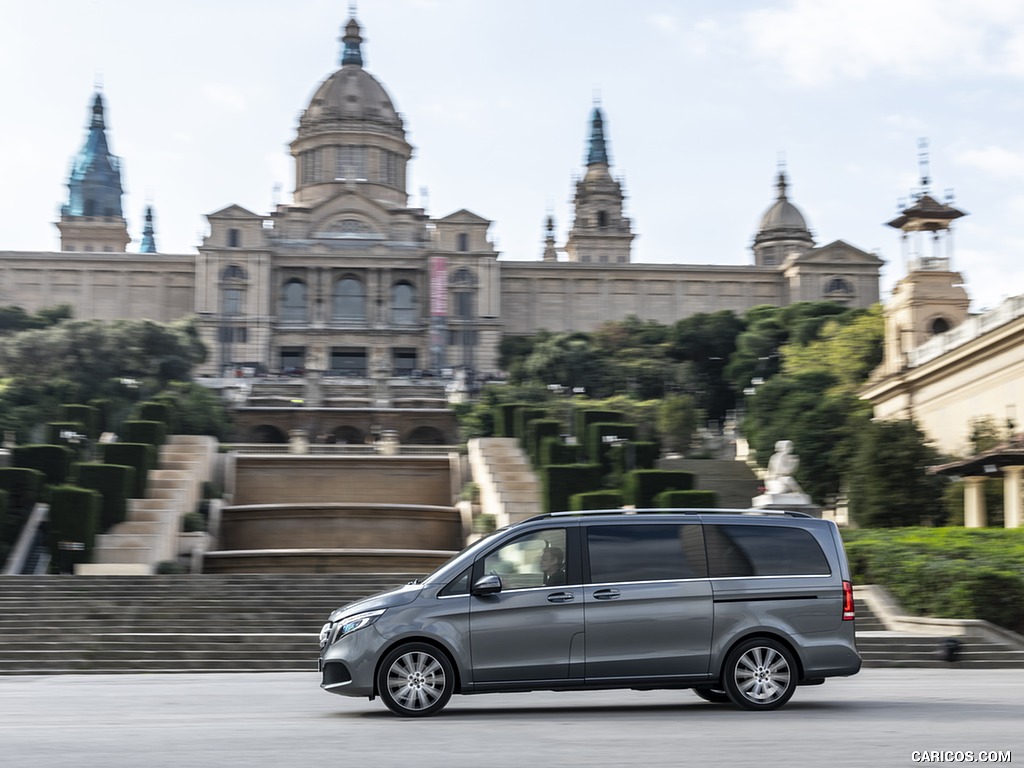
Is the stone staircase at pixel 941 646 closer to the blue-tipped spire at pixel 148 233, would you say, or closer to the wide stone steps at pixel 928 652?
the wide stone steps at pixel 928 652

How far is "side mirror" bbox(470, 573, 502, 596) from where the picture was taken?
11773 mm

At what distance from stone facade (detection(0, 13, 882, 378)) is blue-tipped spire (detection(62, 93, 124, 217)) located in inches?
Result: 1436

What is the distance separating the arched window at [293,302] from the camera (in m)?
111

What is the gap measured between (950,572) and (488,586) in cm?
1156

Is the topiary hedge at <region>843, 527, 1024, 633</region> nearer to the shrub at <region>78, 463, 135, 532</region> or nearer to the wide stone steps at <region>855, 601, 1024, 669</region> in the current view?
the wide stone steps at <region>855, 601, 1024, 669</region>

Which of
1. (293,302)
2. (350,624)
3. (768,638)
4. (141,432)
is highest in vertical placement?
(293,302)

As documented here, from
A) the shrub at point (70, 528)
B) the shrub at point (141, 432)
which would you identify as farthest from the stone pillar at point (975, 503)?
the shrub at point (141, 432)

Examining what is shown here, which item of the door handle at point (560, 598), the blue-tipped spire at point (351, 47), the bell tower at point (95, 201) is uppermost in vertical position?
the blue-tipped spire at point (351, 47)

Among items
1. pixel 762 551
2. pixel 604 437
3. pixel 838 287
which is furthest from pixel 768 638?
pixel 838 287

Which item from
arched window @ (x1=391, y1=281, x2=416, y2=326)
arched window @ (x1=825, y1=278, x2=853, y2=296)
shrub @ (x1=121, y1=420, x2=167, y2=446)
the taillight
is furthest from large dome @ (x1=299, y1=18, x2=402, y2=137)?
the taillight

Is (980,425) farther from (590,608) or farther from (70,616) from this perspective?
(590,608)

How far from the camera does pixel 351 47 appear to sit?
441 feet

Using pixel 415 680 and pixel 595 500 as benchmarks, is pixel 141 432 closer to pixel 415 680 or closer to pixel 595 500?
pixel 595 500

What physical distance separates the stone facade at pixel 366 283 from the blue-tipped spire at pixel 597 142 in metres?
24.7
